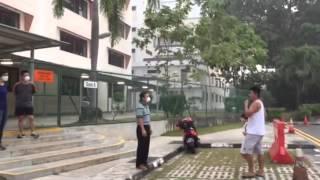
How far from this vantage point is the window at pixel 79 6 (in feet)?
123

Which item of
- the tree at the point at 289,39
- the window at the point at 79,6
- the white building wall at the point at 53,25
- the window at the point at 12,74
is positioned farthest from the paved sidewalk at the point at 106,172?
the tree at the point at 289,39

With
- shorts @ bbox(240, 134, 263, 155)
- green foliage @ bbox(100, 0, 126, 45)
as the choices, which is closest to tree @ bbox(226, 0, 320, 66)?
green foliage @ bbox(100, 0, 126, 45)

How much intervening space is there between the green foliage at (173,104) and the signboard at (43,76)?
965 centimetres

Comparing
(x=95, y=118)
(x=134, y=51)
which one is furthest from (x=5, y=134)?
(x=134, y=51)

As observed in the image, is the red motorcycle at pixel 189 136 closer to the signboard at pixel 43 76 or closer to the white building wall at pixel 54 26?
the signboard at pixel 43 76

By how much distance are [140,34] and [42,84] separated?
23.3 metres

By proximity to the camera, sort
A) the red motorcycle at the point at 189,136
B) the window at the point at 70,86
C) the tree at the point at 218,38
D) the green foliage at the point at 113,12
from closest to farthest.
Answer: the red motorcycle at the point at 189,136
the window at the point at 70,86
the green foliage at the point at 113,12
the tree at the point at 218,38

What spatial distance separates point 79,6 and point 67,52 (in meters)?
4.00

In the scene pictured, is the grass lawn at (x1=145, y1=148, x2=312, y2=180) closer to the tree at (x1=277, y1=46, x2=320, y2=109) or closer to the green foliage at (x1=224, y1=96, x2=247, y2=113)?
the green foliage at (x1=224, y1=96, x2=247, y2=113)

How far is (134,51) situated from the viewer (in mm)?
68000

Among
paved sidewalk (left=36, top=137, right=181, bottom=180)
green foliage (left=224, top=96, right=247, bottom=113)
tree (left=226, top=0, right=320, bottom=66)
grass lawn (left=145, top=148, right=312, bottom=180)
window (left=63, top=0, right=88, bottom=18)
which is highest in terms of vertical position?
tree (left=226, top=0, right=320, bottom=66)

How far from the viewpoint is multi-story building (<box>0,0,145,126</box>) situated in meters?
17.7

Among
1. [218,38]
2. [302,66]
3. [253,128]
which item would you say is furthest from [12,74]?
[302,66]

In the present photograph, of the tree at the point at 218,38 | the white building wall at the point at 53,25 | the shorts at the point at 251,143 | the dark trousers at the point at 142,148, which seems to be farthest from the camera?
the tree at the point at 218,38
